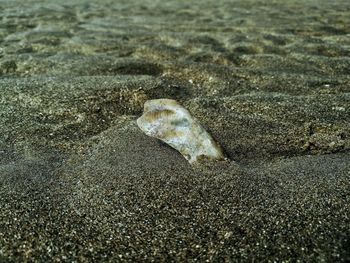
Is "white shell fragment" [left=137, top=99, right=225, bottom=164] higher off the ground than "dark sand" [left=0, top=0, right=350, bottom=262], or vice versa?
"white shell fragment" [left=137, top=99, right=225, bottom=164]

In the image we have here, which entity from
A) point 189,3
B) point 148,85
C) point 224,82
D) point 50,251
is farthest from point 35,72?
point 189,3

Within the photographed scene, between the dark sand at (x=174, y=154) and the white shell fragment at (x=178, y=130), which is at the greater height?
the white shell fragment at (x=178, y=130)

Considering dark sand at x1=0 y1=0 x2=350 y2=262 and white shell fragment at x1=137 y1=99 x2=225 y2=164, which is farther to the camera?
white shell fragment at x1=137 y1=99 x2=225 y2=164

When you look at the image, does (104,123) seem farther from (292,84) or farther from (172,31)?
(172,31)
